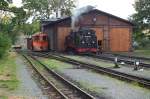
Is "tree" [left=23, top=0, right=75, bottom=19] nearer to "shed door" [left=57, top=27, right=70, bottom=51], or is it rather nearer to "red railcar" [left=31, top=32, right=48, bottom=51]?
"red railcar" [left=31, top=32, right=48, bottom=51]

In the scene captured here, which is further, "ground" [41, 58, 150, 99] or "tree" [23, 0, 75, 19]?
"tree" [23, 0, 75, 19]

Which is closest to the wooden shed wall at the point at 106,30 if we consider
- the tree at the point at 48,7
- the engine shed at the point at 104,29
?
the engine shed at the point at 104,29

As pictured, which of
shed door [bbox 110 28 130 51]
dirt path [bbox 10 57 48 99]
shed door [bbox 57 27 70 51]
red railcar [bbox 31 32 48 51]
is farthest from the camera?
red railcar [bbox 31 32 48 51]

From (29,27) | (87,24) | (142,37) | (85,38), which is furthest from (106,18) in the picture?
(29,27)

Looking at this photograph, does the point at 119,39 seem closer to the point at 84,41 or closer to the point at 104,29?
the point at 104,29

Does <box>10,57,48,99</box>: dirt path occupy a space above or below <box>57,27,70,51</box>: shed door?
below

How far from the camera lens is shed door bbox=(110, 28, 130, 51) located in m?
61.0

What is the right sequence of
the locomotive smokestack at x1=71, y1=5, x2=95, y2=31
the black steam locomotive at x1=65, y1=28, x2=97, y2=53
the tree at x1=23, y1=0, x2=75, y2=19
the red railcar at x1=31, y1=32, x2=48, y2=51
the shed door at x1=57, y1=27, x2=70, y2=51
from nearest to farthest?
the black steam locomotive at x1=65, y1=28, x2=97, y2=53
the locomotive smokestack at x1=71, y1=5, x2=95, y2=31
the shed door at x1=57, y1=27, x2=70, y2=51
the red railcar at x1=31, y1=32, x2=48, y2=51
the tree at x1=23, y1=0, x2=75, y2=19

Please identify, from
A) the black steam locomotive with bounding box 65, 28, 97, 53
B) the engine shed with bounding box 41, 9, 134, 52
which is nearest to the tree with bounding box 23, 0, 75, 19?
the engine shed with bounding box 41, 9, 134, 52

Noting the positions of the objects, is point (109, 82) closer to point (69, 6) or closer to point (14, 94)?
point (14, 94)

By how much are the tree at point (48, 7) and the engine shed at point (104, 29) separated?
114 ft

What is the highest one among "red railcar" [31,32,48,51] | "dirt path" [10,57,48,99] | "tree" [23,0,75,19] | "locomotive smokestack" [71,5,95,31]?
"tree" [23,0,75,19]

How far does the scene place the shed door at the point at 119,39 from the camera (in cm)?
6103

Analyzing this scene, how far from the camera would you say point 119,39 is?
6131 cm
